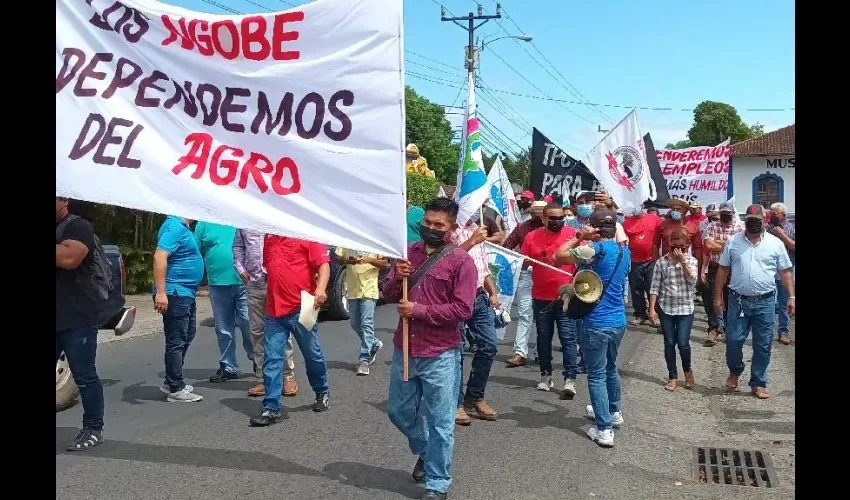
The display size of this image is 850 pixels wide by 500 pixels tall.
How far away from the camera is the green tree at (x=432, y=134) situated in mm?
53656

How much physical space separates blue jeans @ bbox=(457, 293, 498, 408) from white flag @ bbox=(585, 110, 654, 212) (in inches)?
209

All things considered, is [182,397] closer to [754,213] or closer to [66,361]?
[66,361]

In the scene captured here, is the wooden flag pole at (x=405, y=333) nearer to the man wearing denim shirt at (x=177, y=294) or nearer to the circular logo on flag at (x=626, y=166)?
the man wearing denim shirt at (x=177, y=294)

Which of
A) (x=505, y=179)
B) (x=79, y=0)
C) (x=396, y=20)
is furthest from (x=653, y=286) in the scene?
(x=79, y=0)

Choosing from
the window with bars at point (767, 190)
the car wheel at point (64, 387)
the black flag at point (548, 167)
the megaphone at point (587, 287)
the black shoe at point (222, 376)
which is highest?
the window with bars at point (767, 190)

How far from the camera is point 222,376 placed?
813 cm

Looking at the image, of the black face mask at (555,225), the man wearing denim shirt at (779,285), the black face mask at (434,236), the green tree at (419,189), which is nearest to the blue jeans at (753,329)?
the black face mask at (555,225)

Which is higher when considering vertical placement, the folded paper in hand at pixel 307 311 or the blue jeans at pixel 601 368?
the folded paper in hand at pixel 307 311

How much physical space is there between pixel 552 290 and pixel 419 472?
10.2ft

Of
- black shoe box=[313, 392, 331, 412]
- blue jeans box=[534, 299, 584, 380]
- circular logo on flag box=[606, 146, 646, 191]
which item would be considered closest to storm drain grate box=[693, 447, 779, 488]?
blue jeans box=[534, 299, 584, 380]

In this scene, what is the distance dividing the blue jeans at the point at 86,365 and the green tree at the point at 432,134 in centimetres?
4665

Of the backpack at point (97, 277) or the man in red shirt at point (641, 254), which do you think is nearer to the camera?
the backpack at point (97, 277)

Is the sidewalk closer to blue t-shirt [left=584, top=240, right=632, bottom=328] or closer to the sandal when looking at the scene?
blue t-shirt [left=584, top=240, right=632, bottom=328]

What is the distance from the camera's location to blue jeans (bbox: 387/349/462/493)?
488 centimetres
